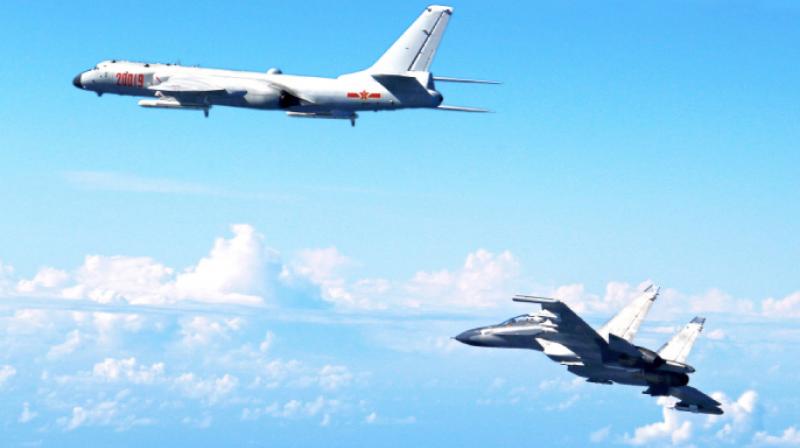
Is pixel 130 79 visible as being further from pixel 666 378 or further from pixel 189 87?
pixel 666 378

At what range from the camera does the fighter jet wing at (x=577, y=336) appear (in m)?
80.1

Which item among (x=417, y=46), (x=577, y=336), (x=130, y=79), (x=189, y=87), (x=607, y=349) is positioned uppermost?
(x=417, y=46)

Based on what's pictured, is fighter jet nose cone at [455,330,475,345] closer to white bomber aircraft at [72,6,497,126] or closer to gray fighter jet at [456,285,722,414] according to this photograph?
gray fighter jet at [456,285,722,414]

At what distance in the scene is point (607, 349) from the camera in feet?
283

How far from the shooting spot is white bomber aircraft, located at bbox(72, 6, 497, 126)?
78250mm

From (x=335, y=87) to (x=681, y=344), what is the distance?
37127mm

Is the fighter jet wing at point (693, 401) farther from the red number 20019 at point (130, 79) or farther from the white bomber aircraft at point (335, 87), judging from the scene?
the red number 20019 at point (130, 79)

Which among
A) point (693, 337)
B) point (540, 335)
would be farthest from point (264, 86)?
point (693, 337)

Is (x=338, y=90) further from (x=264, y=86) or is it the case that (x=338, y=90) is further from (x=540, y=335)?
(x=540, y=335)

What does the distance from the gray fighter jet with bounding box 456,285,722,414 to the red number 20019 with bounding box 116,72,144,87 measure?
34.2 meters

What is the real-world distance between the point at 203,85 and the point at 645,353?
40.7m

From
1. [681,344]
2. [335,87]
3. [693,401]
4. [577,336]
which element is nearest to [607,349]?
[577,336]

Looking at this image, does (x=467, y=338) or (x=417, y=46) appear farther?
(x=467, y=338)

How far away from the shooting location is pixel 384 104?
258 feet
